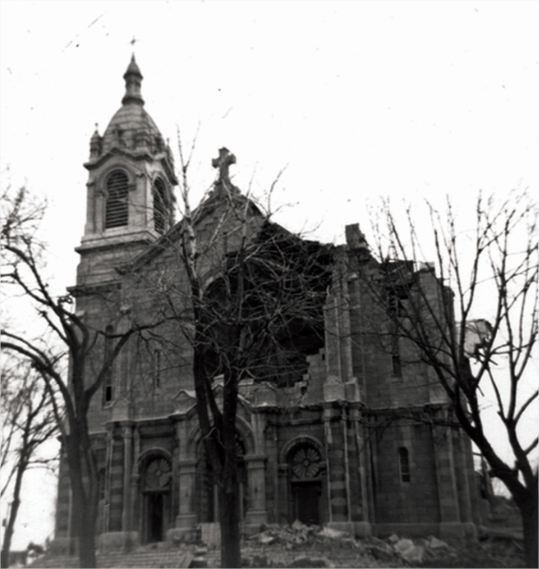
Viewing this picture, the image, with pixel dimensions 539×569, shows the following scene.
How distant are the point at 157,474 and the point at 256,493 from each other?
4.14m

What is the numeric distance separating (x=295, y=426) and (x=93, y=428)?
7539 mm

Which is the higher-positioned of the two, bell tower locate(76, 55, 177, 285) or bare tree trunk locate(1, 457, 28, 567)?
bell tower locate(76, 55, 177, 285)

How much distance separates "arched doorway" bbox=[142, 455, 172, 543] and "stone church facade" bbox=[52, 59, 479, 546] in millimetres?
48

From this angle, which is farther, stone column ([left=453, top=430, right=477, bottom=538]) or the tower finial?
the tower finial

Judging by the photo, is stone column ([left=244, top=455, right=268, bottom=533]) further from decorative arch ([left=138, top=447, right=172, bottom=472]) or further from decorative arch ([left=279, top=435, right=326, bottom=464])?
decorative arch ([left=138, top=447, right=172, bottom=472])

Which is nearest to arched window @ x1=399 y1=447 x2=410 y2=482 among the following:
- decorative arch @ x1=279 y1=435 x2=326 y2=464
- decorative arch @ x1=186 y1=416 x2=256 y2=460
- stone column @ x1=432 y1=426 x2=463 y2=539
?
stone column @ x1=432 y1=426 x2=463 y2=539

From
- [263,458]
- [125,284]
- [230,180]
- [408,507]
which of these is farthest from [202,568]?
[230,180]

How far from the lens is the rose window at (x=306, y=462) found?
25.2 meters

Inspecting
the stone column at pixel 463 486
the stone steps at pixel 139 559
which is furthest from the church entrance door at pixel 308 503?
the stone steps at pixel 139 559

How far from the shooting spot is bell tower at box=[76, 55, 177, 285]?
2786cm

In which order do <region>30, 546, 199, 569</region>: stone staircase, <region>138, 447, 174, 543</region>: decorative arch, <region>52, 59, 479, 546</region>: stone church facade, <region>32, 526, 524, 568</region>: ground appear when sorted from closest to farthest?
<region>32, 526, 524, 568</region>: ground
<region>30, 546, 199, 569</region>: stone staircase
<region>52, 59, 479, 546</region>: stone church facade
<region>138, 447, 174, 543</region>: decorative arch

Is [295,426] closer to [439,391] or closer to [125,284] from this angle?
[439,391]

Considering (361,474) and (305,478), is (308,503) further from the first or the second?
(361,474)

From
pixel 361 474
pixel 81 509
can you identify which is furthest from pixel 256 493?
pixel 81 509
